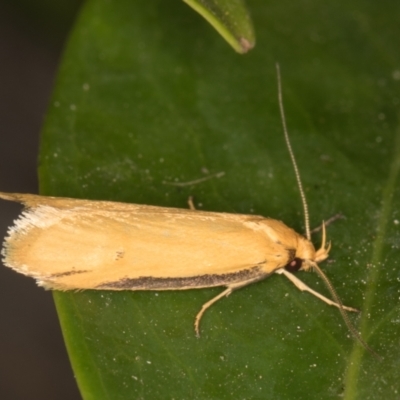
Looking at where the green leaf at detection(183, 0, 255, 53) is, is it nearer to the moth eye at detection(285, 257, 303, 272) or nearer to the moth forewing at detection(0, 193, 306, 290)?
the moth forewing at detection(0, 193, 306, 290)

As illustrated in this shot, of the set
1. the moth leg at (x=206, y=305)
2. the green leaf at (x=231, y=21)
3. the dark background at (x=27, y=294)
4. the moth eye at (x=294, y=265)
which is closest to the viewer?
the green leaf at (x=231, y=21)

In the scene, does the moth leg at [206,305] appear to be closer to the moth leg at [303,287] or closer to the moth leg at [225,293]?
the moth leg at [225,293]

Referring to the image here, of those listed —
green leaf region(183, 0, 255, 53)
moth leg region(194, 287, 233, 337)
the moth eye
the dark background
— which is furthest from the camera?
the dark background

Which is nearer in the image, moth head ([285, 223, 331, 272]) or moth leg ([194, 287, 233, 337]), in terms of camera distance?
moth leg ([194, 287, 233, 337])

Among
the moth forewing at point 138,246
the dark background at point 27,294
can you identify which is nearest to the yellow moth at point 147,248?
the moth forewing at point 138,246

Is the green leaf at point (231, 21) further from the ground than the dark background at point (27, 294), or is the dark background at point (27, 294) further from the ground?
the green leaf at point (231, 21)

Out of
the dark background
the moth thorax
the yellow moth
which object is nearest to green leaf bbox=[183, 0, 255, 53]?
the yellow moth

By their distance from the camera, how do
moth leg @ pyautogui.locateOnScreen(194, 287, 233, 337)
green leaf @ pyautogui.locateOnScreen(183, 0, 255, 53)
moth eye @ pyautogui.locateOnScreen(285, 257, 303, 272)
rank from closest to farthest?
green leaf @ pyautogui.locateOnScreen(183, 0, 255, 53) < moth leg @ pyautogui.locateOnScreen(194, 287, 233, 337) < moth eye @ pyautogui.locateOnScreen(285, 257, 303, 272)
